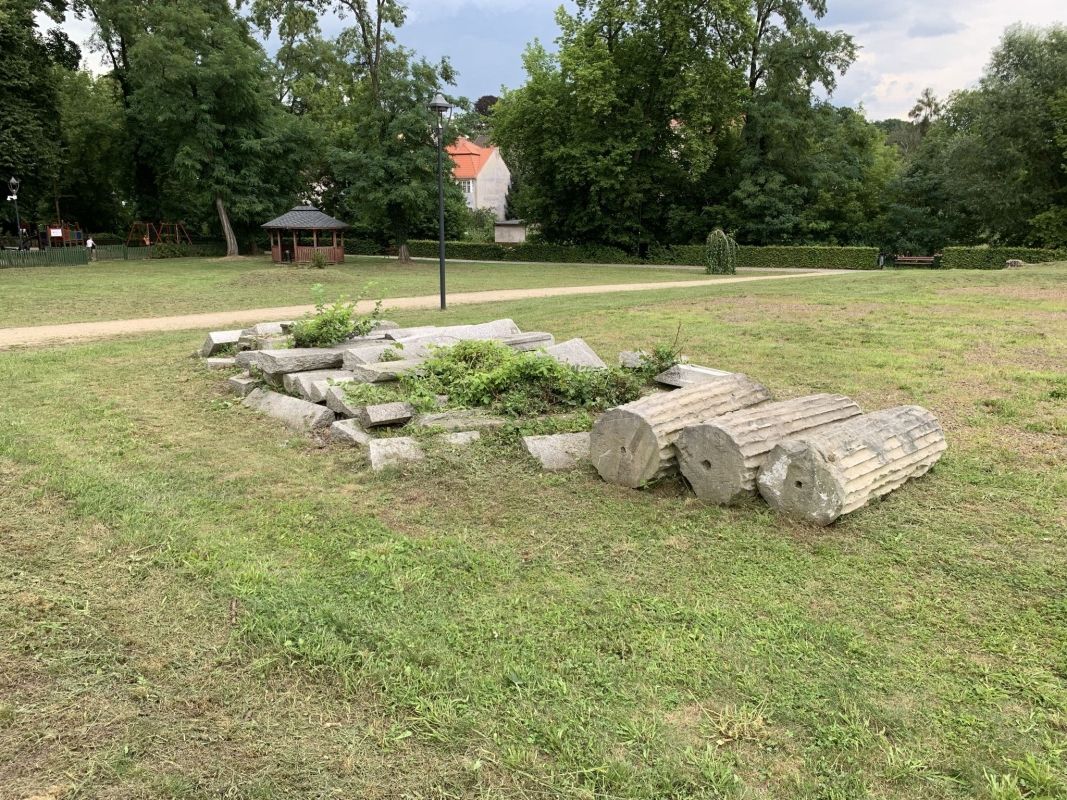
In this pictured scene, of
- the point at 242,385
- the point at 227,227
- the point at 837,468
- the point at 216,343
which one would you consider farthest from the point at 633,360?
the point at 227,227

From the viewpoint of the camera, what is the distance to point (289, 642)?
273cm

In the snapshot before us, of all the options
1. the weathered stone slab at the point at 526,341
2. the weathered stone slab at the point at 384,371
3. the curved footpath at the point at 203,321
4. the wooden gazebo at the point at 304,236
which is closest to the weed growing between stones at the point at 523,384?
the weathered stone slab at the point at 384,371

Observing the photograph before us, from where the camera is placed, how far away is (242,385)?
7.03m

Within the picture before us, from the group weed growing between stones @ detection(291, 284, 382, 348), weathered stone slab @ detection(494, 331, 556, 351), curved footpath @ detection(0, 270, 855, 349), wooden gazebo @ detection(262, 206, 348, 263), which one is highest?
wooden gazebo @ detection(262, 206, 348, 263)

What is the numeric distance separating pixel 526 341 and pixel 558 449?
9.42 feet

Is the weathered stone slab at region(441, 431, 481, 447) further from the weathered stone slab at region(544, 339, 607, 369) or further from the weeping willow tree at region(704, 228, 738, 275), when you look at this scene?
the weeping willow tree at region(704, 228, 738, 275)

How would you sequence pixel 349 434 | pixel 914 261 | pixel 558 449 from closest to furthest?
pixel 558 449, pixel 349 434, pixel 914 261

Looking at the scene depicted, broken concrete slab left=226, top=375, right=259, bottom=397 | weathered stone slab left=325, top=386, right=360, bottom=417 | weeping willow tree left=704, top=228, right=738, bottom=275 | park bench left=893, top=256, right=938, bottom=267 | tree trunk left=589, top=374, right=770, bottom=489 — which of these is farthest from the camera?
park bench left=893, top=256, right=938, bottom=267

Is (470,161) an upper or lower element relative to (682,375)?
upper

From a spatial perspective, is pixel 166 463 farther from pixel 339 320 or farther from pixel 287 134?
pixel 287 134

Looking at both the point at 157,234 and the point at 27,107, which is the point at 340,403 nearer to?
the point at 27,107

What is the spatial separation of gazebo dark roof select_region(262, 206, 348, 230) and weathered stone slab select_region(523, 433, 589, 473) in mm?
28108

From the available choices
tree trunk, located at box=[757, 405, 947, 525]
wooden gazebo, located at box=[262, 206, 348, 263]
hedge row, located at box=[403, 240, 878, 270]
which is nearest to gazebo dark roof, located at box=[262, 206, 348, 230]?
wooden gazebo, located at box=[262, 206, 348, 263]

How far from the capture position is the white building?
67.9 metres
